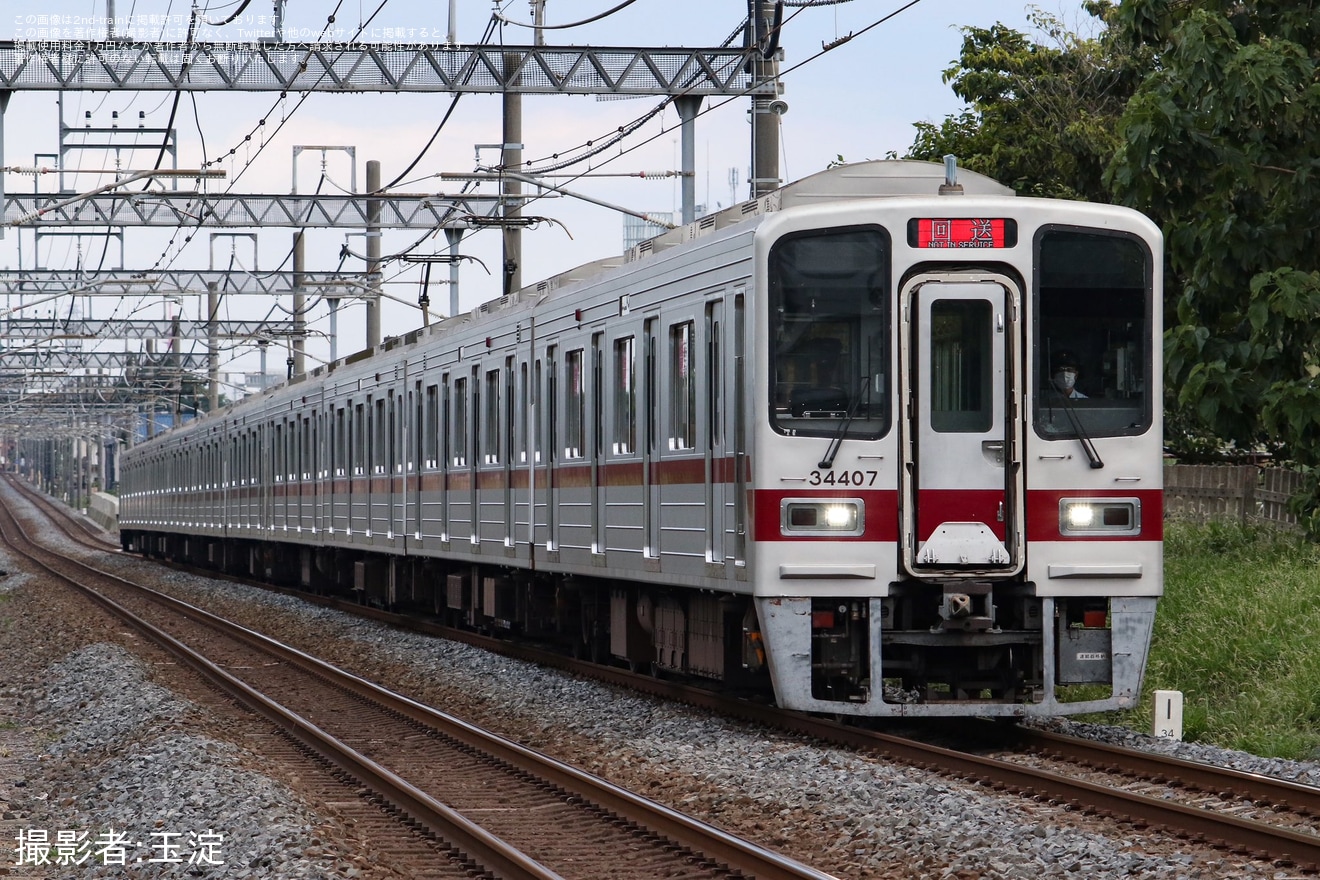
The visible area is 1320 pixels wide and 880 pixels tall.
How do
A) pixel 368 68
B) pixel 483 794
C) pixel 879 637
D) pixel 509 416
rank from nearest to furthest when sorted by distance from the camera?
pixel 483 794 → pixel 879 637 → pixel 509 416 → pixel 368 68

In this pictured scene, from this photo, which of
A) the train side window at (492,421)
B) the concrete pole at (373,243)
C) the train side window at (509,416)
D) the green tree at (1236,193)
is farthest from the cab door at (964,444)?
the concrete pole at (373,243)

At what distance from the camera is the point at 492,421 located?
59.1 ft

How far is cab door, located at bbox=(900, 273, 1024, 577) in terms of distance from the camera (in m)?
10.8

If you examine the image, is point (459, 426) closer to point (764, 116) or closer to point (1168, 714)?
point (764, 116)

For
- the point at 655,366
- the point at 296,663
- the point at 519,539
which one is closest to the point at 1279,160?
the point at 655,366

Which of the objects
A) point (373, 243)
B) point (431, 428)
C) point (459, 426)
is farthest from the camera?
point (373, 243)

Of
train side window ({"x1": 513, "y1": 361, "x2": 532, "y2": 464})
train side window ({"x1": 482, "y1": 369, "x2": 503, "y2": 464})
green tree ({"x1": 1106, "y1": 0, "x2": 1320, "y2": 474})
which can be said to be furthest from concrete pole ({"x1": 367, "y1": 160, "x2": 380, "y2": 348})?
Answer: green tree ({"x1": 1106, "y1": 0, "x2": 1320, "y2": 474})

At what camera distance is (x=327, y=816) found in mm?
9227

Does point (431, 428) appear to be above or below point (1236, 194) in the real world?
below

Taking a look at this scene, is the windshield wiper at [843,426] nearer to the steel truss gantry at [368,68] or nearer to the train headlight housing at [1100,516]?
the train headlight housing at [1100,516]

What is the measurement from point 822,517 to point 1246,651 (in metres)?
3.53

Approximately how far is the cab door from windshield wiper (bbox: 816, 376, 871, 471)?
238mm

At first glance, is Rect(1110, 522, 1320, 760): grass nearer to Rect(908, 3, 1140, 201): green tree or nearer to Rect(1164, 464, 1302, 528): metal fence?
Rect(1164, 464, 1302, 528): metal fence

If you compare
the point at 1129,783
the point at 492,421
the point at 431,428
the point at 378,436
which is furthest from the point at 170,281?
the point at 1129,783
